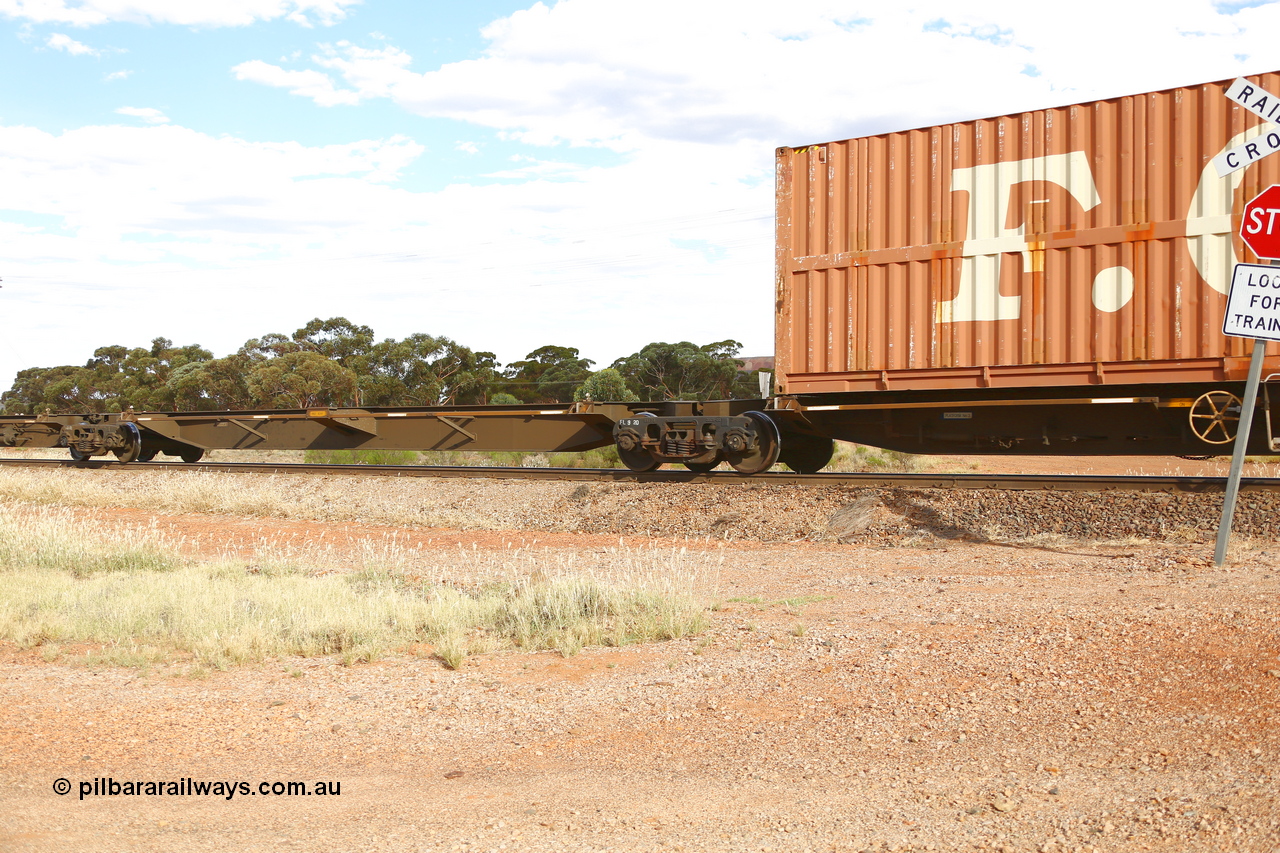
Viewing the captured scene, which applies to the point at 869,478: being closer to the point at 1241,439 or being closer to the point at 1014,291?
the point at 1014,291

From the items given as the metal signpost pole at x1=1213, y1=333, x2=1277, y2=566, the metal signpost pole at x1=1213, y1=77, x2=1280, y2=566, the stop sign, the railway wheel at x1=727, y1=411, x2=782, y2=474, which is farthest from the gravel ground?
the railway wheel at x1=727, y1=411, x2=782, y2=474

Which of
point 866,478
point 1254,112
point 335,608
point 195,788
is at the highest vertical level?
point 1254,112

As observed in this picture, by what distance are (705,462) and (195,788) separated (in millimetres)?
8742

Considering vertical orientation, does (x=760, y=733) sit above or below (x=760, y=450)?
below

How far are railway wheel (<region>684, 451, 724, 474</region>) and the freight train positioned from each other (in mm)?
31

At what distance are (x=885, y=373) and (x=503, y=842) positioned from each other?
810 centimetres

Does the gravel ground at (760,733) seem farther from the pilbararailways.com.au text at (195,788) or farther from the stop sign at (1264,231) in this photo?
the stop sign at (1264,231)

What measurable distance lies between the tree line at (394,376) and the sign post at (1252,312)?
96.7ft

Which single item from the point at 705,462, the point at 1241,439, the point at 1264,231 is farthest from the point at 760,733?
the point at 705,462

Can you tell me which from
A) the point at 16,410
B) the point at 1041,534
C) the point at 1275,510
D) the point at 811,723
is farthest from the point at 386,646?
the point at 16,410

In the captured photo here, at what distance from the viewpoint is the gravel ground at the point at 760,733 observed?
3309 mm

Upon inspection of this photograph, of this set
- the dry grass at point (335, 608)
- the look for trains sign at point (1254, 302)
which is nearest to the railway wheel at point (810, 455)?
the dry grass at point (335, 608)

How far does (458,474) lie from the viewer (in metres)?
14.0

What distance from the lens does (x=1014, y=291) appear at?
32.0ft
